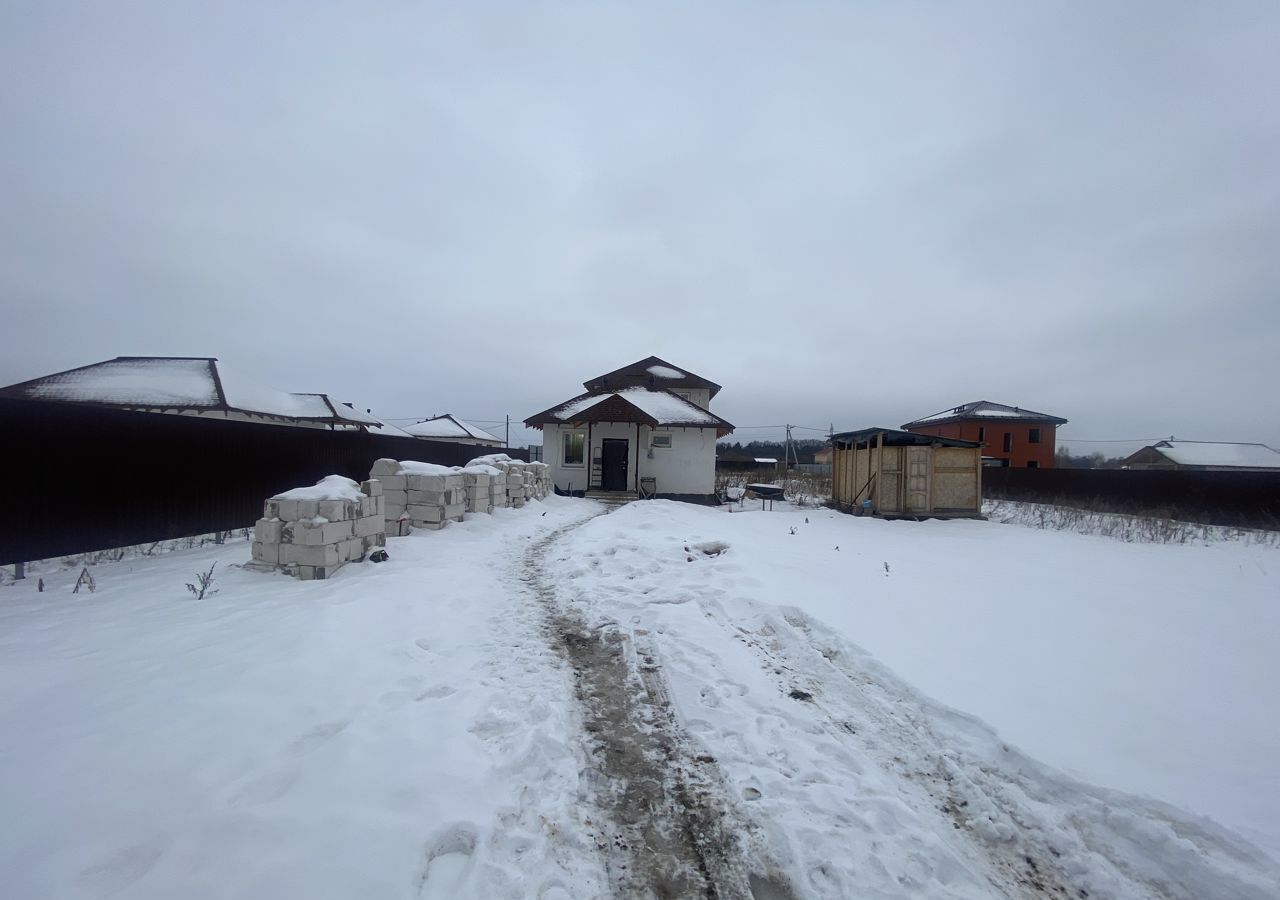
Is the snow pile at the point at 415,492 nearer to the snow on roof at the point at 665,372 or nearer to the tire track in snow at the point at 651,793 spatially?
the tire track in snow at the point at 651,793

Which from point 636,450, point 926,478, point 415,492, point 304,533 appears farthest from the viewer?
point 636,450

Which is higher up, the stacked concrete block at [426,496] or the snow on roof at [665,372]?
the snow on roof at [665,372]

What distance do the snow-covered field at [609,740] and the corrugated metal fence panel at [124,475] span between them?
3.08ft

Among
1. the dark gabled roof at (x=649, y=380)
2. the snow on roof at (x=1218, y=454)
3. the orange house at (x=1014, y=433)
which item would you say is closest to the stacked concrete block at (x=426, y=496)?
the dark gabled roof at (x=649, y=380)

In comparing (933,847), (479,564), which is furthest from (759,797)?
(479,564)

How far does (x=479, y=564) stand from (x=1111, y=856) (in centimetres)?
722

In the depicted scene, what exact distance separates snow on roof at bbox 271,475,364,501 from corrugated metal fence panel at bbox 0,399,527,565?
239 centimetres

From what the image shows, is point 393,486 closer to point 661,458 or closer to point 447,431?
point 661,458

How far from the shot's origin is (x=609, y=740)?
3322 millimetres

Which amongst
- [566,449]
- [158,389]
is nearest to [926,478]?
[566,449]

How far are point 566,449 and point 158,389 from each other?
14.6m

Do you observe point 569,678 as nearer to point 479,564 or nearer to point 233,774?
point 233,774

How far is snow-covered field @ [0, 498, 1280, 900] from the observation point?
7.29ft

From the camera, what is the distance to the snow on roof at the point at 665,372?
2467 centimetres
